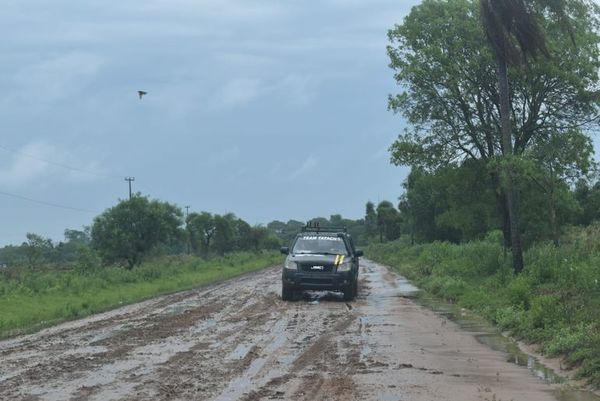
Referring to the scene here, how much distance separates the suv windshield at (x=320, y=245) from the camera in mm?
21609

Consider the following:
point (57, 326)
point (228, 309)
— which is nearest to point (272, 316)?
point (228, 309)

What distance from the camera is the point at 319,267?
20.8 meters

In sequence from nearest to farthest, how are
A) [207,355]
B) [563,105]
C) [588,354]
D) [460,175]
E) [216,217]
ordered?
1. [588,354]
2. [207,355]
3. [563,105]
4. [460,175]
5. [216,217]

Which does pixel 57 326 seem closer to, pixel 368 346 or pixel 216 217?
pixel 368 346

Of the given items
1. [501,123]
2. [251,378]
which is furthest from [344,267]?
[251,378]

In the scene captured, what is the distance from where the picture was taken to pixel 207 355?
11016mm

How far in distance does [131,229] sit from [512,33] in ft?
170

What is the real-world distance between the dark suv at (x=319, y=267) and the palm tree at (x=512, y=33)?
17.0 feet

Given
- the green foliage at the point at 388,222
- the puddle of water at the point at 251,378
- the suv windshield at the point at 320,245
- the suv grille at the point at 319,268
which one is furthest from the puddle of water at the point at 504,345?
the green foliage at the point at 388,222

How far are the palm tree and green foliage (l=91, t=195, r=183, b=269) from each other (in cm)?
4923

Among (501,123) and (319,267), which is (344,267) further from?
(501,123)

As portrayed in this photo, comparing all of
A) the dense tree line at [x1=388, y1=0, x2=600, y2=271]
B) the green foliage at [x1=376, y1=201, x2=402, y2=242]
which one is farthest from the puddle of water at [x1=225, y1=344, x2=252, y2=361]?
the green foliage at [x1=376, y1=201, x2=402, y2=242]

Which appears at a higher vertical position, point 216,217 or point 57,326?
point 216,217

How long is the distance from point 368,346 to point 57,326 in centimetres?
837
